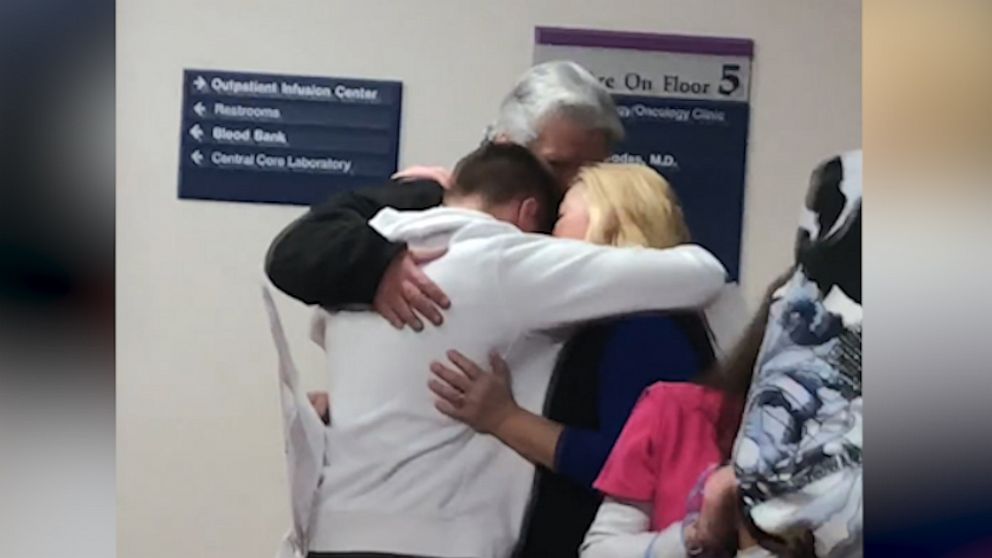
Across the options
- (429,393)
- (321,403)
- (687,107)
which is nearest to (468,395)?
(429,393)

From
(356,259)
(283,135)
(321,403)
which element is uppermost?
(283,135)

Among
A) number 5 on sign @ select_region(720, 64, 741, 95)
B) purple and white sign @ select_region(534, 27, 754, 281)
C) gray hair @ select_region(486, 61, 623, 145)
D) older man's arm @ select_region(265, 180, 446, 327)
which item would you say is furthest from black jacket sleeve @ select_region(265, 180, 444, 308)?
number 5 on sign @ select_region(720, 64, 741, 95)

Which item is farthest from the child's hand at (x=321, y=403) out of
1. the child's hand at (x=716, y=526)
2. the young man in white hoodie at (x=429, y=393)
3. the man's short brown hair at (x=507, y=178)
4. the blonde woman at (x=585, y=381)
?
the child's hand at (x=716, y=526)

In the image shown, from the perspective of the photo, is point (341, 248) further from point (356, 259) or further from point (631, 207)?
point (631, 207)

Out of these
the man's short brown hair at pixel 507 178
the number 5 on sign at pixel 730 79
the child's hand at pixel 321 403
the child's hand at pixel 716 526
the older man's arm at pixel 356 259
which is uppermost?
the number 5 on sign at pixel 730 79

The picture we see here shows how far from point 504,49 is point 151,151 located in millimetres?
382

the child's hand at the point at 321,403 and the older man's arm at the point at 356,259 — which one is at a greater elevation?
the older man's arm at the point at 356,259

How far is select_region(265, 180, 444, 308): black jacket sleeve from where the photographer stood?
1169mm

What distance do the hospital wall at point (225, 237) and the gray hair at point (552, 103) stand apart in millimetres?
17

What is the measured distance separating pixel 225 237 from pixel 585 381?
402mm

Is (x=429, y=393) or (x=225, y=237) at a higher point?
(x=225, y=237)

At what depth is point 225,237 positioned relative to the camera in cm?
119

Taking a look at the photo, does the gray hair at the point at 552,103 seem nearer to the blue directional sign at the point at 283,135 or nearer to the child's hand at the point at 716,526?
the blue directional sign at the point at 283,135

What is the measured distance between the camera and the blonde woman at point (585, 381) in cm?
117
